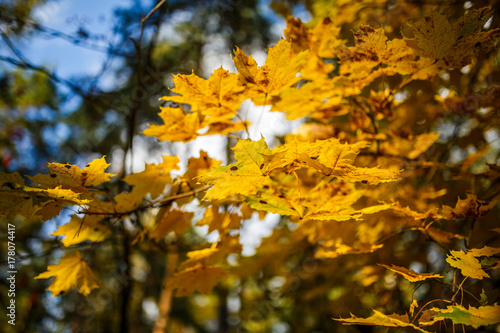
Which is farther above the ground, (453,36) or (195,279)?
(453,36)

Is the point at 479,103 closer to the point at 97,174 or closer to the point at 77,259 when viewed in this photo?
the point at 97,174

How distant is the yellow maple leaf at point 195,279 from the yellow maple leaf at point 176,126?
1.67ft

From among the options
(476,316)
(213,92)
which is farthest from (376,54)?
(476,316)

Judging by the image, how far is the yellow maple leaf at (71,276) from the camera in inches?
43.5

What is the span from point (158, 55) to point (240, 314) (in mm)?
4672

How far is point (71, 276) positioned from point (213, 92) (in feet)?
2.93

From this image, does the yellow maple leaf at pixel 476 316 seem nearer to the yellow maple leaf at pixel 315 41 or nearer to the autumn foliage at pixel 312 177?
the autumn foliage at pixel 312 177

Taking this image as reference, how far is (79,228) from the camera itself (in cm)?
108

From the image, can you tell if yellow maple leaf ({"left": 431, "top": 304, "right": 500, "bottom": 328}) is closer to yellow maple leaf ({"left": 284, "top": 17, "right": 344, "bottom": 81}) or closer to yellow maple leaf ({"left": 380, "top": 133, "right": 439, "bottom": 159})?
yellow maple leaf ({"left": 380, "top": 133, "right": 439, "bottom": 159})

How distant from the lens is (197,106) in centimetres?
109

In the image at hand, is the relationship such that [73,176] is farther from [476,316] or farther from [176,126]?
[476,316]

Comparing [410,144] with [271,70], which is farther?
[410,144]

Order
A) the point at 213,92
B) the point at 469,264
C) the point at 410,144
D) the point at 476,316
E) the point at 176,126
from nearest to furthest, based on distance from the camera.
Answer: the point at 476,316, the point at 469,264, the point at 213,92, the point at 176,126, the point at 410,144

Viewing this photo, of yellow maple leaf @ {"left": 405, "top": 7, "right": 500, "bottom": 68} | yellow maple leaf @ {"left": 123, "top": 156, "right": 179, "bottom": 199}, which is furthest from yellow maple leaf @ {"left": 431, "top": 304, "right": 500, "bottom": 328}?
yellow maple leaf @ {"left": 123, "top": 156, "right": 179, "bottom": 199}
